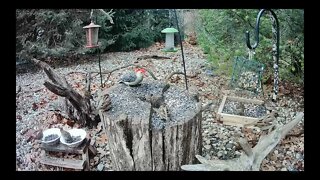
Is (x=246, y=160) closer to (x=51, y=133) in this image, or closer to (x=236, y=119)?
(x=236, y=119)

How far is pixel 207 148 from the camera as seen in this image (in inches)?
83.5

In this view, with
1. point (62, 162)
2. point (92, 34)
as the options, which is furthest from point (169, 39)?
point (62, 162)

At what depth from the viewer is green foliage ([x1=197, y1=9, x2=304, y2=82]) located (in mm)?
2129

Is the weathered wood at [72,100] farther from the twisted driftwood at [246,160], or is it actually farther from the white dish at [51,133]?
the twisted driftwood at [246,160]

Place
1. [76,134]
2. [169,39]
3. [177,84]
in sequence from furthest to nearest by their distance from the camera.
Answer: [177,84]
[169,39]
[76,134]

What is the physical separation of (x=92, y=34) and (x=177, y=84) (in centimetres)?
60

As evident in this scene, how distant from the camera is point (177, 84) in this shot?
2254mm

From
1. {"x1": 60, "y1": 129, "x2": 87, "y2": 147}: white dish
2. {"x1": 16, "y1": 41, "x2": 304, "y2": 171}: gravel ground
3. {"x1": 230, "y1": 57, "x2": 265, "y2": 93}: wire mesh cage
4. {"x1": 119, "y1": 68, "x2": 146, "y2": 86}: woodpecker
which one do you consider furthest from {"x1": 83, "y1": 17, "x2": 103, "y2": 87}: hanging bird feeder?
{"x1": 230, "y1": 57, "x2": 265, "y2": 93}: wire mesh cage

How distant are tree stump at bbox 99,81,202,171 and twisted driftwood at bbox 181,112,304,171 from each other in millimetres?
73

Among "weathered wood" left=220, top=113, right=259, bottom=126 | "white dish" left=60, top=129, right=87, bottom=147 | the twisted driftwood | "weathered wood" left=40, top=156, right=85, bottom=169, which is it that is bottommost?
"weathered wood" left=40, top=156, right=85, bottom=169

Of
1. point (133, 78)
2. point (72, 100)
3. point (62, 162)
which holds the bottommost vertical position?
point (62, 162)

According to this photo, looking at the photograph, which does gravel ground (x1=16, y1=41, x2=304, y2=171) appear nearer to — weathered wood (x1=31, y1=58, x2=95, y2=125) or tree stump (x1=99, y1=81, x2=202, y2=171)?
weathered wood (x1=31, y1=58, x2=95, y2=125)

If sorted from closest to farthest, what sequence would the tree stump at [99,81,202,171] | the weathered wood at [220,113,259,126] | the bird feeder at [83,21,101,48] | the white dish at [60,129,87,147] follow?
the tree stump at [99,81,202,171] < the white dish at [60,129,87,147] < the bird feeder at [83,21,101,48] < the weathered wood at [220,113,259,126]
